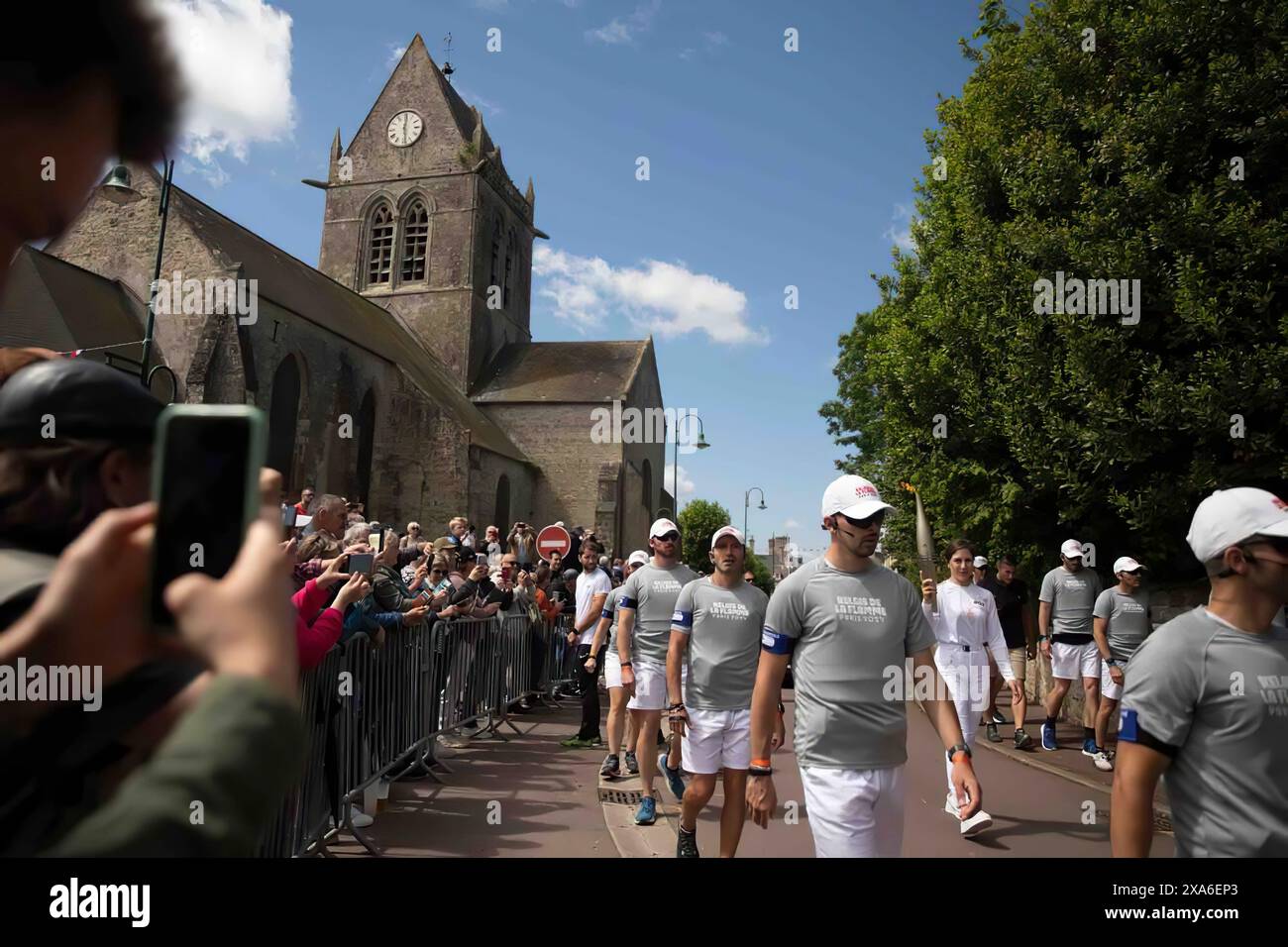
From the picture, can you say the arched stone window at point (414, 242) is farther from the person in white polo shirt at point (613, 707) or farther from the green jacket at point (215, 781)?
the green jacket at point (215, 781)

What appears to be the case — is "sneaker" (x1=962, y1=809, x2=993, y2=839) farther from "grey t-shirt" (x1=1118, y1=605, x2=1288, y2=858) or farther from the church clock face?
the church clock face

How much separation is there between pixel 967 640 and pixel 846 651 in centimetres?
427

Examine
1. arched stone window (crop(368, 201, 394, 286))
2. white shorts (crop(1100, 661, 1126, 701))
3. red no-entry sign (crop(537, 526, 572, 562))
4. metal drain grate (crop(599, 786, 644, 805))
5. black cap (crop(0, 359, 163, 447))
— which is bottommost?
metal drain grate (crop(599, 786, 644, 805))

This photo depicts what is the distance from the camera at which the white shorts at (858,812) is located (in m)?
3.55

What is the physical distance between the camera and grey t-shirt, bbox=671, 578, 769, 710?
5469 mm

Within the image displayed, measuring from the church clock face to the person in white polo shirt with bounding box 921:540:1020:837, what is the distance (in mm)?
40858

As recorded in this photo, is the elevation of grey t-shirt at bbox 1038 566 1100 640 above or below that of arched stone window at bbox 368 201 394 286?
below

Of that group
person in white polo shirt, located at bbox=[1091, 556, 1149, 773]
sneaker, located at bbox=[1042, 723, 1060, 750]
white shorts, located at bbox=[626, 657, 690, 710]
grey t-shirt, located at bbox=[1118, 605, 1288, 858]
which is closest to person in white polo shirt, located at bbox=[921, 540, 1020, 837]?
person in white polo shirt, located at bbox=[1091, 556, 1149, 773]

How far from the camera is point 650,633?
7.05 m

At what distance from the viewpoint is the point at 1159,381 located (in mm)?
8719

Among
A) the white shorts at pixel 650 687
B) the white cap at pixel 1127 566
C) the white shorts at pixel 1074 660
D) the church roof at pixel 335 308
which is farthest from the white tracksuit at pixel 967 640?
the church roof at pixel 335 308
